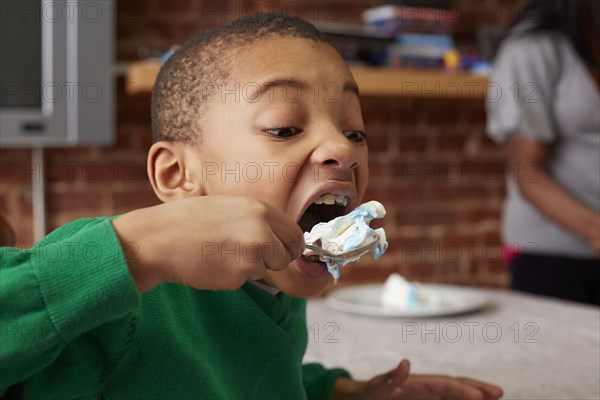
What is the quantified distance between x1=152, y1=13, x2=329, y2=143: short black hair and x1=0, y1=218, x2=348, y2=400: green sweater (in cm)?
17

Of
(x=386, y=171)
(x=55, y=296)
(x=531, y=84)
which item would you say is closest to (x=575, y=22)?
(x=531, y=84)

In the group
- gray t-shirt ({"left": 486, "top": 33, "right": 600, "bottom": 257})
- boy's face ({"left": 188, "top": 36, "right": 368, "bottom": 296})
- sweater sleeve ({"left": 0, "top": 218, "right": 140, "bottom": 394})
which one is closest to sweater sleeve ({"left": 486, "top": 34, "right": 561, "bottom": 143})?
gray t-shirt ({"left": 486, "top": 33, "right": 600, "bottom": 257})

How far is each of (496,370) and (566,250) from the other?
73cm

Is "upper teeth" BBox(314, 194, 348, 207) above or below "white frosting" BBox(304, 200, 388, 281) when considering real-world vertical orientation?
above

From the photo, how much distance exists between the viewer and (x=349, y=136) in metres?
0.77

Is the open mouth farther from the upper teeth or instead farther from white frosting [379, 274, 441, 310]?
white frosting [379, 274, 441, 310]

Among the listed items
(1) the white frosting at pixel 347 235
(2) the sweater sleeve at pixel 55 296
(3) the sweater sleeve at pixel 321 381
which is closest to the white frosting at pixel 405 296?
(3) the sweater sleeve at pixel 321 381

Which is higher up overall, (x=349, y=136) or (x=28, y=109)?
(x=349, y=136)

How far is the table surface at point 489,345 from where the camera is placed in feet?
3.11

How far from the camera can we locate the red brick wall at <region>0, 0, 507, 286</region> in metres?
2.10

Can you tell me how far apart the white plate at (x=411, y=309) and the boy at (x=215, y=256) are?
333mm

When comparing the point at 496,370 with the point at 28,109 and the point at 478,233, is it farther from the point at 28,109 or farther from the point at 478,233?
the point at 478,233

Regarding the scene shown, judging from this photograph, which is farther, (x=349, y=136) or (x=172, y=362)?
(x=349, y=136)

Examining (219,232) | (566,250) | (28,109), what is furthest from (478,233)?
(219,232)
